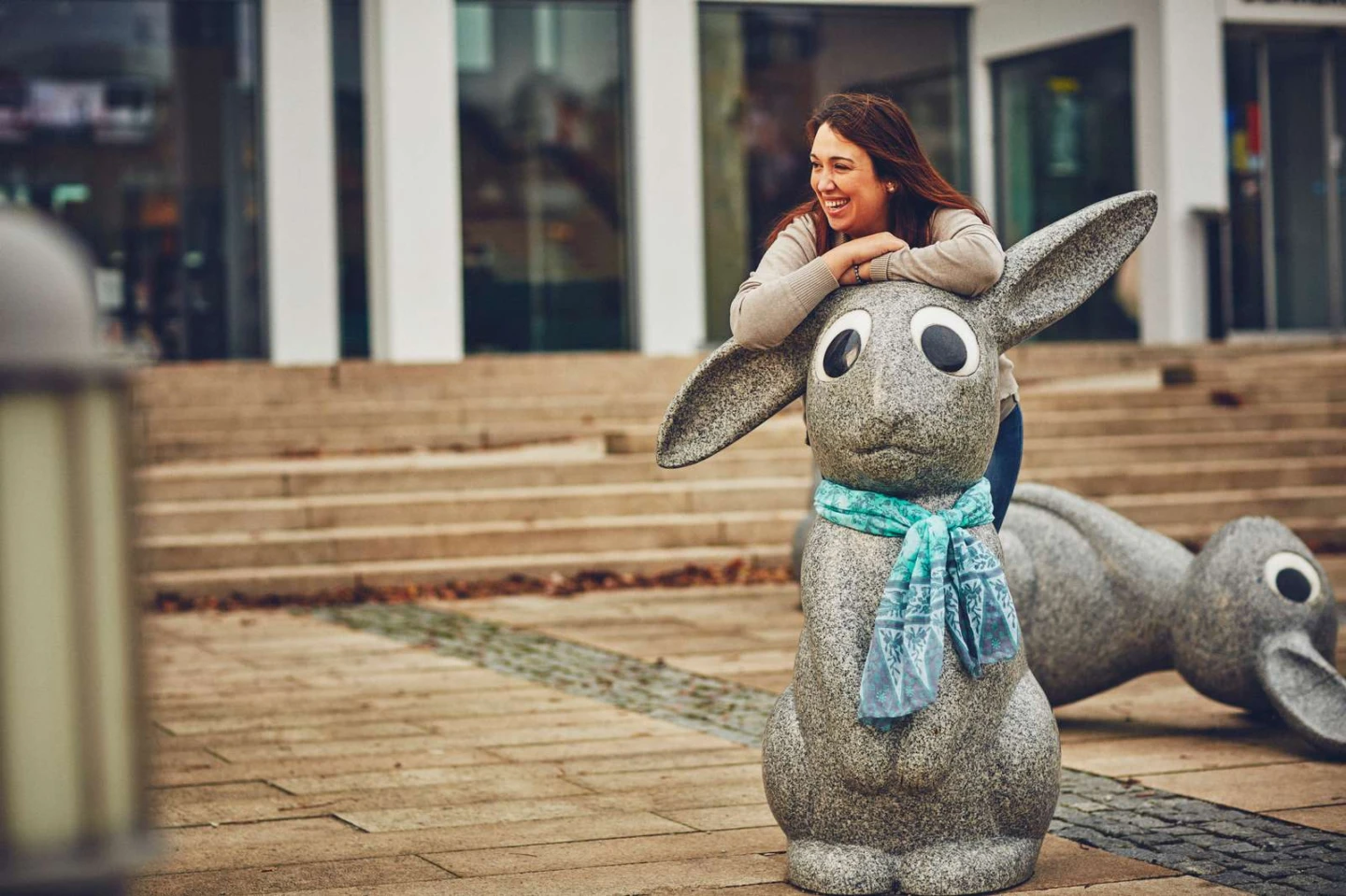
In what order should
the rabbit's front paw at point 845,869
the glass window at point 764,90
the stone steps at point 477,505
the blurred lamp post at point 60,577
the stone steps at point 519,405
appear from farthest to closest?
the glass window at point 764,90 → the stone steps at point 519,405 → the stone steps at point 477,505 → the rabbit's front paw at point 845,869 → the blurred lamp post at point 60,577

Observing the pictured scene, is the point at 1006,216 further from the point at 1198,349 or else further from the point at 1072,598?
the point at 1072,598

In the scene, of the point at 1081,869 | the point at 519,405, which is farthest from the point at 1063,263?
the point at 519,405

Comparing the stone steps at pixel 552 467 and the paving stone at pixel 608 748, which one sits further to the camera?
the stone steps at pixel 552 467

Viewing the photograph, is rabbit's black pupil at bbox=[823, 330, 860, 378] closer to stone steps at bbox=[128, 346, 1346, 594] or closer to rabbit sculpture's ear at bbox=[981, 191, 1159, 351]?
rabbit sculpture's ear at bbox=[981, 191, 1159, 351]

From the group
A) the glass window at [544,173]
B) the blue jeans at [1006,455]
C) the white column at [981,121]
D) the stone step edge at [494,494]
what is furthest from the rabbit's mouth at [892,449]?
the white column at [981,121]

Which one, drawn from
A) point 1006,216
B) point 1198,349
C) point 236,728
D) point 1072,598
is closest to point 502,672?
point 236,728

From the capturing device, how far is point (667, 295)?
19938 millimetres

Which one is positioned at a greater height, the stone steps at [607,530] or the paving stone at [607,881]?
the stone steps at [607,530]

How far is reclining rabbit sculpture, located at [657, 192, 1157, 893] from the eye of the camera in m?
4.18

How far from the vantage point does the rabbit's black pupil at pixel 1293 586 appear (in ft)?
19.6

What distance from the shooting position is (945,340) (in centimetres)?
427

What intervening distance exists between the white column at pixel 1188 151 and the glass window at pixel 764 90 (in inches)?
129

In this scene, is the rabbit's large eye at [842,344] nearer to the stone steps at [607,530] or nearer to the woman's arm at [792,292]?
the woman's arm at [792,292]

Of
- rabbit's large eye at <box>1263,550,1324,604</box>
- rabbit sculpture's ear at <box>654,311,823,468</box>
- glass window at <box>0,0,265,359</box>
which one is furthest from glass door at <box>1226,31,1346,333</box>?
rabbit sculpture's ear at <box>654,311,823,468</box>
